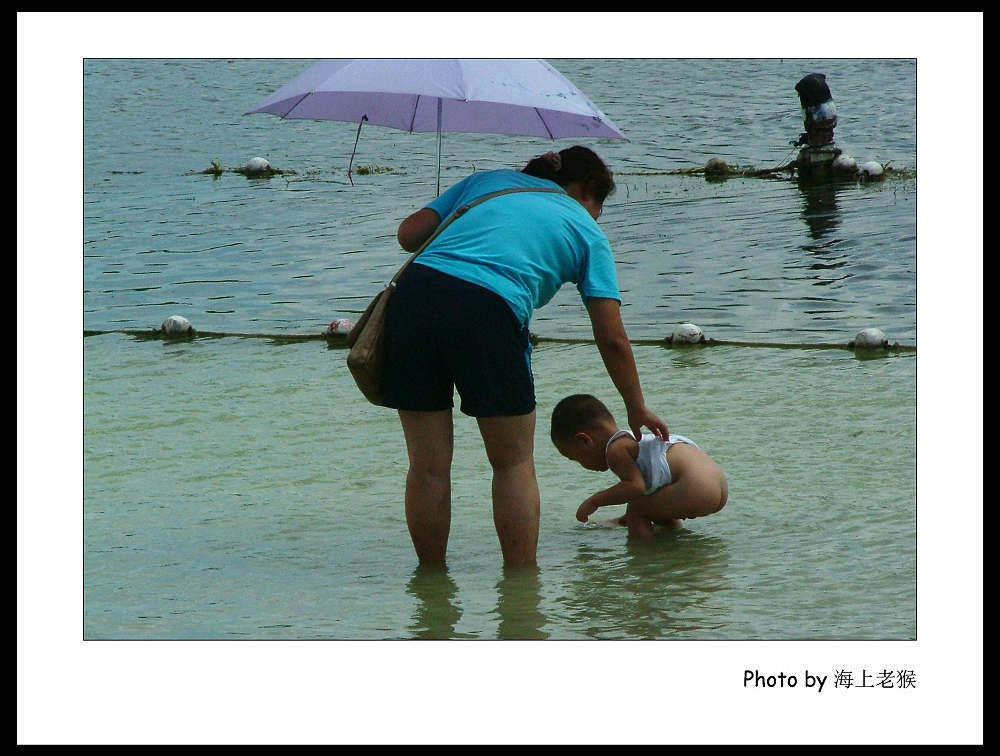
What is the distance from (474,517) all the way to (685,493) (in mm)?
853

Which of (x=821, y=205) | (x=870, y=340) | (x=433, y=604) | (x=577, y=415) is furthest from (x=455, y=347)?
(x=821, y=205)

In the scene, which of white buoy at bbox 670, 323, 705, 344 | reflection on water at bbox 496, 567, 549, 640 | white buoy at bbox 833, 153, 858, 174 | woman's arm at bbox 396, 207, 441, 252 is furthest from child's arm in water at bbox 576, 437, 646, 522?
white buoy at bbox 833, 153, 858, 174

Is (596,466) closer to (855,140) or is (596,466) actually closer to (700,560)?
(700,560)

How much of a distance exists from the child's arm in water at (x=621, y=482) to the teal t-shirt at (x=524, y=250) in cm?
82

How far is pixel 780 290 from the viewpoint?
9.34 meters

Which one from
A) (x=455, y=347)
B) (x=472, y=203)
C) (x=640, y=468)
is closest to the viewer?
(x=455, y=347)

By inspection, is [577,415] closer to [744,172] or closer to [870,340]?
[870,340]

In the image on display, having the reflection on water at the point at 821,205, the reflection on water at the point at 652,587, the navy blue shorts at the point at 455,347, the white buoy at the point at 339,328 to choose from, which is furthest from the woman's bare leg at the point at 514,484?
the reflection on water at the point at 821,205

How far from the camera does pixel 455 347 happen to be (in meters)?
4.05

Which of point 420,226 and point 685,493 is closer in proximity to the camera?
point 420,226

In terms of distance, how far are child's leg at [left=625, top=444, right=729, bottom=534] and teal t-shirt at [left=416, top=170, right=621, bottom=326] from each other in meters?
0.94

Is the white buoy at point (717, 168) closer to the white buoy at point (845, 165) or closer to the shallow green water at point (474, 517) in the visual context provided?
the white buoy at point (845, 165)

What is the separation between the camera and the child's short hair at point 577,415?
4867 mm

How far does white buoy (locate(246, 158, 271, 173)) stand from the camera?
15.1 meters
